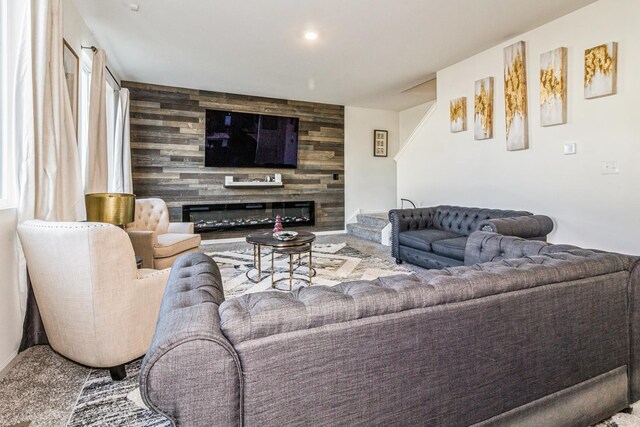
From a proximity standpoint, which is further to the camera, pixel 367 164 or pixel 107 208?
pixel 367 164

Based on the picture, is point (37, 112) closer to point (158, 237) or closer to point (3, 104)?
point (3, 104)

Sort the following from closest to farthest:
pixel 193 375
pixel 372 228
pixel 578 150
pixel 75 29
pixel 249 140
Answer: pixel 193 375 < pixel 75 29 < pixel 578 150 < pixel 249 140 < pixel 372 228

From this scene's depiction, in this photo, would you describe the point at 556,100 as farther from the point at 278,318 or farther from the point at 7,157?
the point at 7,157

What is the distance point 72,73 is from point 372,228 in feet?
16.2

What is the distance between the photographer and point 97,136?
3502 millimetres

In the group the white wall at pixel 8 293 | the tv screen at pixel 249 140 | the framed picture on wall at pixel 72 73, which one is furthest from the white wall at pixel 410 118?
the white wall at pixel 8 293

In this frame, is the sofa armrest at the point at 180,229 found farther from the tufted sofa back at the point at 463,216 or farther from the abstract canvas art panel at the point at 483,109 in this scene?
the abstract canvas art panel at the point at 483,109

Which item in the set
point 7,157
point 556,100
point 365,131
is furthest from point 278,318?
point 365,131

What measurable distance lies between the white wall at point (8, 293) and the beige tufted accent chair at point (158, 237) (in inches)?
39.6

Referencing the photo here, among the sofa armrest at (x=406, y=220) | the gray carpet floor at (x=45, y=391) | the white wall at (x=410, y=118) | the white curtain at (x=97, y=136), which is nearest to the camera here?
the gray carpet floor at (x=45, y=391)

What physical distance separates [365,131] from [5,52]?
6.05m

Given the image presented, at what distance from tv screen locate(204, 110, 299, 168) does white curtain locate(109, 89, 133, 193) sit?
130cm

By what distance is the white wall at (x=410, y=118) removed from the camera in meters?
7.16

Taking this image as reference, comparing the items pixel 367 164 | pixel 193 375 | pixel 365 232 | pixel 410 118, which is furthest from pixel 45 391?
pixel 410 118
